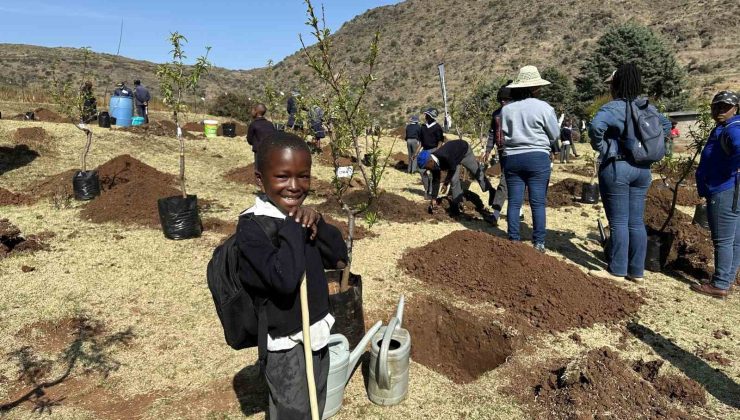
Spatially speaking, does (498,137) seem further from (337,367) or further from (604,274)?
(337,367)

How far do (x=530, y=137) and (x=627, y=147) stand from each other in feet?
3.29

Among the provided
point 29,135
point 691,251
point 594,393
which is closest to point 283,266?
point 594,393

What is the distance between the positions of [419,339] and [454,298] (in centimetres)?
74

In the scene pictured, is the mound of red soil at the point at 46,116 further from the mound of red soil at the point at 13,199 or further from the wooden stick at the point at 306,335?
the wooden stick at the point at 306,335

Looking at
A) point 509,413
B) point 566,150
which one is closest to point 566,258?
point 509,413

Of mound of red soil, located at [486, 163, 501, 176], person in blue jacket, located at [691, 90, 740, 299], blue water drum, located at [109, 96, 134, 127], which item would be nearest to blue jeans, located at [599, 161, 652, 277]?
person in blue jacket, located at [691, 90, 740, 299]

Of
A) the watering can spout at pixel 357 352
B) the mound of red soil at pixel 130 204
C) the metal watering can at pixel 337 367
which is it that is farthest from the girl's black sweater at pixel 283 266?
the mound of red soil at pixel 130 204

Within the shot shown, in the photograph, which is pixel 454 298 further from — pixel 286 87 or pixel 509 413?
pixel 286 87

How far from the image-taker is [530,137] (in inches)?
195

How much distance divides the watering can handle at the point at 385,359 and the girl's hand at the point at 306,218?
117 centimetres

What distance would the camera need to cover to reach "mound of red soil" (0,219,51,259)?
542 centimetres

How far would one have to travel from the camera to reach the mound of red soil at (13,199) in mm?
7581

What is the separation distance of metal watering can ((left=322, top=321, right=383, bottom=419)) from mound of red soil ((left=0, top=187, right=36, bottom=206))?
779 centimetres

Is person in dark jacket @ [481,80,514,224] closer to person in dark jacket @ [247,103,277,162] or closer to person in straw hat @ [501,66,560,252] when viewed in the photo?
person in straw hat @ [501,66,560,252]
